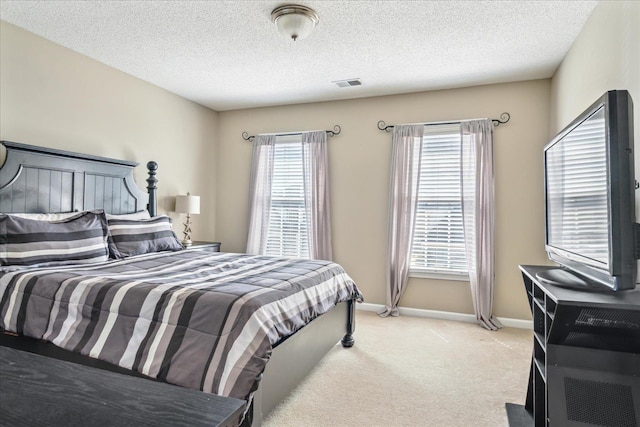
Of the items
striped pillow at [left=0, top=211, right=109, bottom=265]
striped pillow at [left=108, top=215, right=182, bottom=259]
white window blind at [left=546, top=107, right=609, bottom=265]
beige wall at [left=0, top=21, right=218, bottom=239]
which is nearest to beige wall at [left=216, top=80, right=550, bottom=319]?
beige wall at [left=0, top=21, right=218, bottom=239]

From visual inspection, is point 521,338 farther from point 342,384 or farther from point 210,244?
point 210,244

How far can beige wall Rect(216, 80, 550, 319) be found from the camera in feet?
12.8

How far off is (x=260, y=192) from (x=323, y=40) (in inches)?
92.2

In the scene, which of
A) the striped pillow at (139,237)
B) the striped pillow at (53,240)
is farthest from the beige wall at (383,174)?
the striped pillow at (53,240)

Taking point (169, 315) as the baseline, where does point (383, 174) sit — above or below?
above

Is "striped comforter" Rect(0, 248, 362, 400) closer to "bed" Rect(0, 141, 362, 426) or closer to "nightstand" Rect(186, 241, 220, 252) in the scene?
"bed" Rect(0, 141, 362, 426)

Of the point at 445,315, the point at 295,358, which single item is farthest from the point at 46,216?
the point at 445,315

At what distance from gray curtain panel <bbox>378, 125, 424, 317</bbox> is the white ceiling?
61 cm

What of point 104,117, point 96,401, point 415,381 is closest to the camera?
point 96,401

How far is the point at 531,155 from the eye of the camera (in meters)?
3.90

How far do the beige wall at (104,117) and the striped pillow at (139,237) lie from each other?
0.77m

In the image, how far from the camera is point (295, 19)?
2.61 meters

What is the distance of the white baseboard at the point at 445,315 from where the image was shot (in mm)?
3895

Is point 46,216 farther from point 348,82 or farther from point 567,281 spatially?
point 567,281
